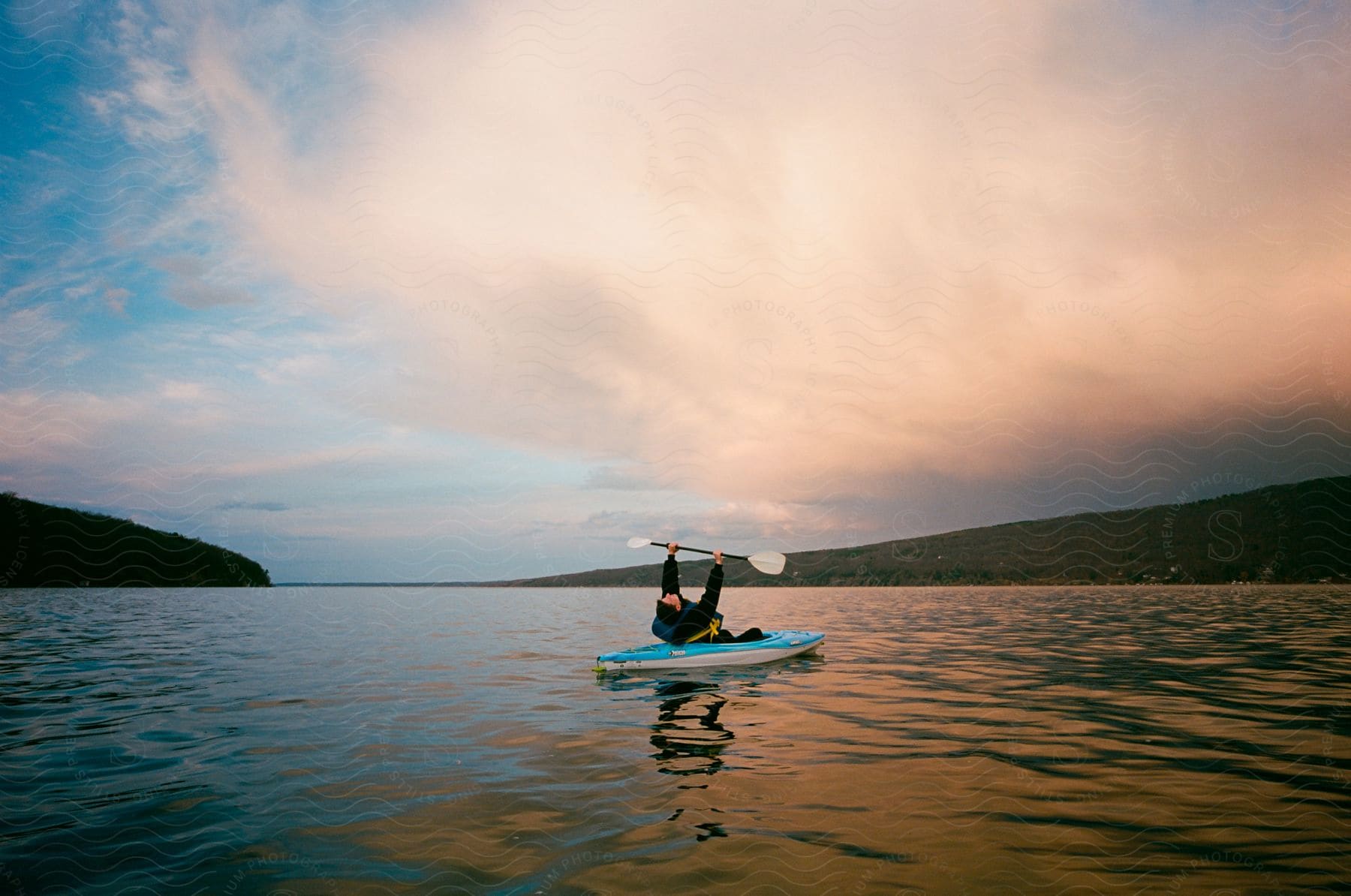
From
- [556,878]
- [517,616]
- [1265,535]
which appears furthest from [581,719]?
[1265,535]

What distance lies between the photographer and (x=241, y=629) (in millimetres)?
37062

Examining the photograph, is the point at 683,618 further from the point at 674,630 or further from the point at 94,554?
the point at 94,554

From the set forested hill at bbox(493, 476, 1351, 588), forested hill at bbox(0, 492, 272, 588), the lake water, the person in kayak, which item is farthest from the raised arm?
forested hill at bbox(493, 476, 1351, 588)

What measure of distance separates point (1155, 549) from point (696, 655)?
15758 centimetres

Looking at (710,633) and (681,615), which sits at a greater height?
(681,615)

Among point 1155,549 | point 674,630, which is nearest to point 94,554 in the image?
point 674,630

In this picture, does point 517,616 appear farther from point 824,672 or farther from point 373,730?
point 373,730

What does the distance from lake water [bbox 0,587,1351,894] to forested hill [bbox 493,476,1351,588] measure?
431 ft

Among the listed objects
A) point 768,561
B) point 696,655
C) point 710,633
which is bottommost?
point 696,655

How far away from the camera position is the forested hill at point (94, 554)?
9212 cm

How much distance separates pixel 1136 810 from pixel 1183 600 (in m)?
69.1

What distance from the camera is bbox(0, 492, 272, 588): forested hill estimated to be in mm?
92125

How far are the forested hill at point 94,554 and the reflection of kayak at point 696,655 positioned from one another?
109 m

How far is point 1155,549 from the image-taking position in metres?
141
